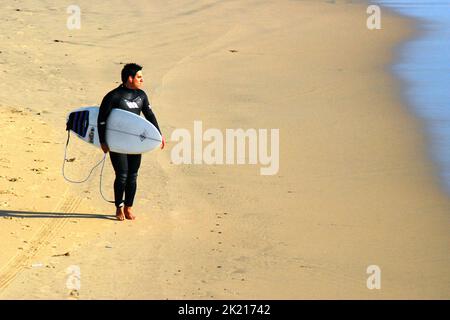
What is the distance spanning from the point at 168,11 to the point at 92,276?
13.8m

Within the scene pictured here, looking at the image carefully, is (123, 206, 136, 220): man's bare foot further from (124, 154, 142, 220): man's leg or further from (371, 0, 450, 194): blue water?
(371, 0, 450, 194): blue water

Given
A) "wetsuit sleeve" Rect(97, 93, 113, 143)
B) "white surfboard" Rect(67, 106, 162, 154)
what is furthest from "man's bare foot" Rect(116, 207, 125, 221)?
"wetsuit sleeve" Rect(97, 93, 113, 143)

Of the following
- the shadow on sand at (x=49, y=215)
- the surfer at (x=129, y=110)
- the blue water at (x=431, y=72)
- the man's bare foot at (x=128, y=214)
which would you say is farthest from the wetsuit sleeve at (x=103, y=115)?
Answer: the blue water at (x=431, y=72)

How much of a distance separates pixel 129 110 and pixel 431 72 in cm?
857

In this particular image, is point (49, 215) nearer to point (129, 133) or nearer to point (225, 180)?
point (129, 133)

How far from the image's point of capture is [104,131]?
1027 cm

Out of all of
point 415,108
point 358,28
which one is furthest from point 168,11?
point 415,108

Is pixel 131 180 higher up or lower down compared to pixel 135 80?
lower down

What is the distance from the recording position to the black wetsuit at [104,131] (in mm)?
10258

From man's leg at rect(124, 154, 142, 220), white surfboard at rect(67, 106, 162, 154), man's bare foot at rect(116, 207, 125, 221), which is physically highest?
white surfboard at rect(67, 106, 162, 154)

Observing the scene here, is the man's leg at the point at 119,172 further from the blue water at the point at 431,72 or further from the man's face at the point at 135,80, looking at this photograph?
the blue water at the point at 431,72

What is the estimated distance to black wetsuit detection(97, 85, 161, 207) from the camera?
10258mm

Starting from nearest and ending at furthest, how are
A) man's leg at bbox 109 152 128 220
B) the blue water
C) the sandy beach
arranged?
the sandy beach < man's leg at bbox 109 152 128 220 < the blue water

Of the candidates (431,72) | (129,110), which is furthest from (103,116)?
(431,72)
